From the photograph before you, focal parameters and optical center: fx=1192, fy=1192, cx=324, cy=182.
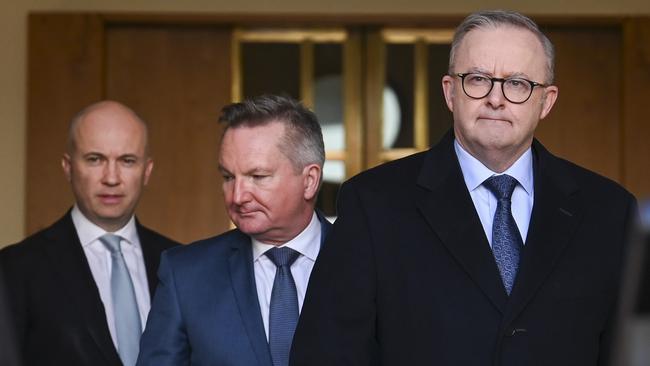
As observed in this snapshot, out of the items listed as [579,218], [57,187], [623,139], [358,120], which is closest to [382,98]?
[358,120]

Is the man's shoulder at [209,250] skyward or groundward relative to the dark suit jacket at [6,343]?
groundward

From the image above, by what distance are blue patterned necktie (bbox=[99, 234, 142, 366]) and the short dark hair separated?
2.37 feet

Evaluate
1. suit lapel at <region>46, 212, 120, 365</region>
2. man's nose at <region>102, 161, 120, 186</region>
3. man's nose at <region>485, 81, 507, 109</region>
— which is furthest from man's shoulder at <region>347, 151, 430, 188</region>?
man's nose at <region>102, 161, 120, 186</region>

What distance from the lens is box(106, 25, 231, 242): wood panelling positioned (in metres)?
5.00

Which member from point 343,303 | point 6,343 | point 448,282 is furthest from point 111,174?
point 6,343

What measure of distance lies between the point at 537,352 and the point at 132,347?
1.50 meters

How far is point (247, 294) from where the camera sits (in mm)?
2875

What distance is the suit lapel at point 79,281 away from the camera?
132 inches

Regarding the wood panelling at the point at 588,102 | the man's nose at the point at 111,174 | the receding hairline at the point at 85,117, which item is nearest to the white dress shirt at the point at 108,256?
the man's nose at the point at 111,174

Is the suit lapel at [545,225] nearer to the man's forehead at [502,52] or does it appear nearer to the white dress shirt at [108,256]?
the man's forehead at [502,52]

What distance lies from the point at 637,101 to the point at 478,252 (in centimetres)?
283

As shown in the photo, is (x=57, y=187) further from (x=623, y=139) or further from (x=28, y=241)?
(x=623, y=139)

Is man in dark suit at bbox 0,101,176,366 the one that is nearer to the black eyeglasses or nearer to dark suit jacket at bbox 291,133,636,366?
dark suit jacket at bbox 291,133,636,366

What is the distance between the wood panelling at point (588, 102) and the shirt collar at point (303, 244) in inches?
88.3
